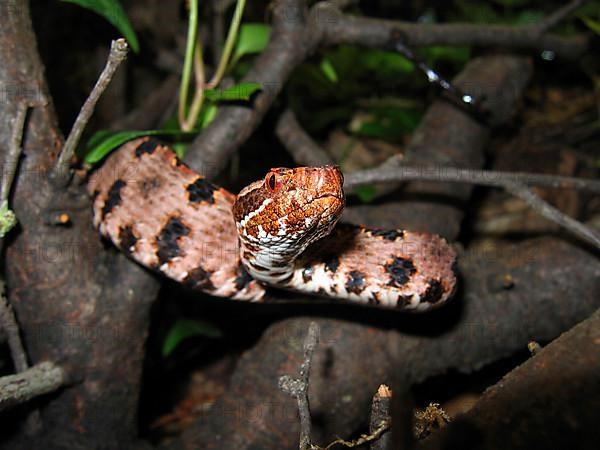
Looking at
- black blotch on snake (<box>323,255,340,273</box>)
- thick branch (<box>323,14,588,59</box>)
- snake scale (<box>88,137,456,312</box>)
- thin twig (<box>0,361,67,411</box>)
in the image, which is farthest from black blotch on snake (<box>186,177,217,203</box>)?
thick branch (<box>323,14,588,59</box>)

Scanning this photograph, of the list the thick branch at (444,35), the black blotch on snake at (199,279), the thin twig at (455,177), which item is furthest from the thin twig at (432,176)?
the thick branch at (444,35)

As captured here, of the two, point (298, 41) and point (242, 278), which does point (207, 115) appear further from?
point (242, 278)

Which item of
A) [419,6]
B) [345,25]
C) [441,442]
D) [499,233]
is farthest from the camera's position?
[419,6]

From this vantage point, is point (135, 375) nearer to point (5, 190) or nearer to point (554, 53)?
point (5, 190)

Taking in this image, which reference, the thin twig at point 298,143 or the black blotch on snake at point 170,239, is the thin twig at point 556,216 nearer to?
the thin twig at point 298,143

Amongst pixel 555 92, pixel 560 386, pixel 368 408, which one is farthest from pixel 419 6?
pixel 560 386

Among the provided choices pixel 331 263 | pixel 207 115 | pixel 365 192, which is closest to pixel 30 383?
pixel 331 263

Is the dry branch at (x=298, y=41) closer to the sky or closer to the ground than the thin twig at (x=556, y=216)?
closer to the sky

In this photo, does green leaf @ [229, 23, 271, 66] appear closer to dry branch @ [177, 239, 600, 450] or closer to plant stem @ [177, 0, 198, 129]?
plant stem @ [177, 0, 198, 129]
